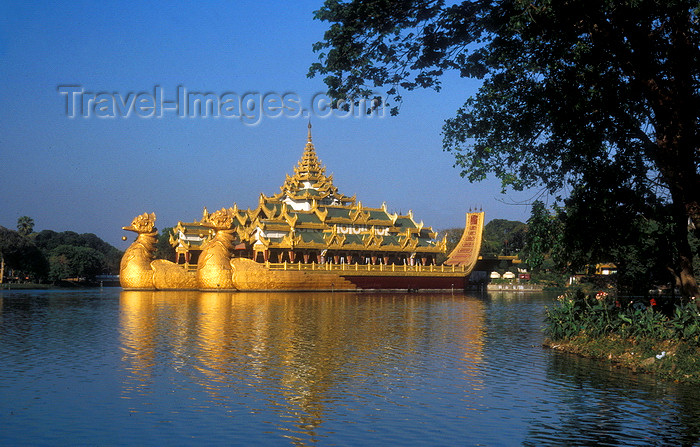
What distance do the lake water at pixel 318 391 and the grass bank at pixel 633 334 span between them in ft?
1.94

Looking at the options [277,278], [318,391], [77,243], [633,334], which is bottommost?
[318,391]

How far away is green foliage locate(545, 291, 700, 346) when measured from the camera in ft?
50.7

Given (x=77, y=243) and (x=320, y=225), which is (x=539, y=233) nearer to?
(x=320, y=225)

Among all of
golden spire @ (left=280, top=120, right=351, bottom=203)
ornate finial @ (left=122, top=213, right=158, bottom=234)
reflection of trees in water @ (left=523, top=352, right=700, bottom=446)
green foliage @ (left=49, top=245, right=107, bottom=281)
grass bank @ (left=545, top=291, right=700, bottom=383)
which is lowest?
reflection of trees in water @ (left=523, top=352, right=700, bottom=446)

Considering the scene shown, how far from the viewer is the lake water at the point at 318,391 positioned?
10.4 m

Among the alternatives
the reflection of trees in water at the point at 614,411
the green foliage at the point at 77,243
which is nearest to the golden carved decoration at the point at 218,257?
the green foliage at the point at 77,243

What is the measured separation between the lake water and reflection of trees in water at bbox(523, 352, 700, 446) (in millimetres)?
33

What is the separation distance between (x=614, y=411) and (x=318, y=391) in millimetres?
5090

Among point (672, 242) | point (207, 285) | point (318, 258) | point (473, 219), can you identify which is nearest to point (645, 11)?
point (672, 242)

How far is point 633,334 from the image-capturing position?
17375mm

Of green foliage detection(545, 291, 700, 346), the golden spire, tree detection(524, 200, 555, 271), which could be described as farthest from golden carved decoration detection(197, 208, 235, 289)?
tree detection(524, 200, 555, 271)

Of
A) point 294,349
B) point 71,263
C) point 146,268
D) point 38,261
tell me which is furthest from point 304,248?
point 294,349

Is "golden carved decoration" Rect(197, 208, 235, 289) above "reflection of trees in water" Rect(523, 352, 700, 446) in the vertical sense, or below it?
above

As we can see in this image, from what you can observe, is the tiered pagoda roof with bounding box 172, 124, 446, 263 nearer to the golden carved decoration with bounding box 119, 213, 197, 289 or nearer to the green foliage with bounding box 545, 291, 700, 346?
the golden carved decoration with bounding box 119, 213, 197, 289
